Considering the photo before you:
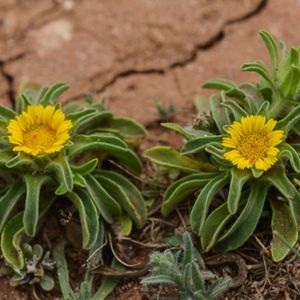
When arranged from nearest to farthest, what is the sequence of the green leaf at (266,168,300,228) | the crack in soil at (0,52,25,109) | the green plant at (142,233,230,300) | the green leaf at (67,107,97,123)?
the green plant at (142,233,230,300)
the green leaf at (266,168,300,228)
the green leaf at (67,107,97,123)
the crack in soil at (0,52,25,109)

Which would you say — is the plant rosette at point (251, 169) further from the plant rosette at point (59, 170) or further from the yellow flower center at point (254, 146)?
the plant rosette at point (59, 170)

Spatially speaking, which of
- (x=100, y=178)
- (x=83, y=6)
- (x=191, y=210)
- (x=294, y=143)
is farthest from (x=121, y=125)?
(x=83, y=6)

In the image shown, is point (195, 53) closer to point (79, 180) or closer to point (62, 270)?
point (79, 180)

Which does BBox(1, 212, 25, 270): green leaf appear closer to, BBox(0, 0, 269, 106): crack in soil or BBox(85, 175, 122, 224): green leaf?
BBox(85, 175, 122, 224): green leaf

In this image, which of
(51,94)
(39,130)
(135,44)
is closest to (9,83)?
(135,44)

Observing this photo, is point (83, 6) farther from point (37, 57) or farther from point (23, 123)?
point (23, 123)

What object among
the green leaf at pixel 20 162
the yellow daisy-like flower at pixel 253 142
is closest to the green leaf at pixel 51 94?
the green leaf at pixel 20 162

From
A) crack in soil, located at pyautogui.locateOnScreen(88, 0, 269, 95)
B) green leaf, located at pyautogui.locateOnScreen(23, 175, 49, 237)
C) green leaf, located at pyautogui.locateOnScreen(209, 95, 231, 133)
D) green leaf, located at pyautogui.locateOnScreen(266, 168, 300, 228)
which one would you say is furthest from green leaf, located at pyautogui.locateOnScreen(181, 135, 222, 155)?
crack in soil, located at pyautogui.locateOnScreen(88, 0, 269, 95)
